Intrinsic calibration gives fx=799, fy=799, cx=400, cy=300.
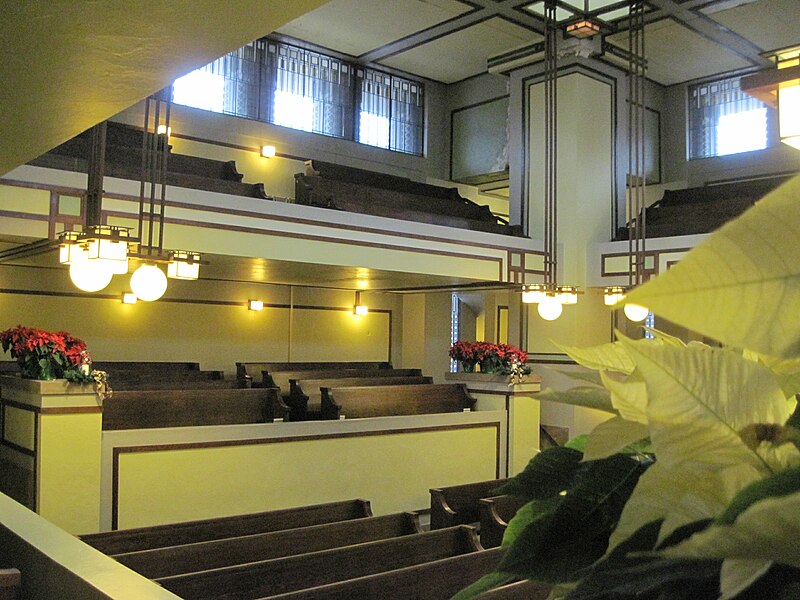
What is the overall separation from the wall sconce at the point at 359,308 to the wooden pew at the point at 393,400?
4232mm

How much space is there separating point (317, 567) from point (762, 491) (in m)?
3.07

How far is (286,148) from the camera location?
11383 mm

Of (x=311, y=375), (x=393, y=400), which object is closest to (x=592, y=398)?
(x=393, y=400)

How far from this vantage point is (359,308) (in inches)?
Answer: 492

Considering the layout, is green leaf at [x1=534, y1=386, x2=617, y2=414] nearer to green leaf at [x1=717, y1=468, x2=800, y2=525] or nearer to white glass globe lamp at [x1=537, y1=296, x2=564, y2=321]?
green leaf at [x1=717, y1=468, x2=800, y2=525]

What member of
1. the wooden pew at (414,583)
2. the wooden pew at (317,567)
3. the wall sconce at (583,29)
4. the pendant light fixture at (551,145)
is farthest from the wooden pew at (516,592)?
the wall sconce at (583,29)

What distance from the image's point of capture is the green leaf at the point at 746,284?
332 mm

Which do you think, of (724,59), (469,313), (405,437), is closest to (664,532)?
(405,437)

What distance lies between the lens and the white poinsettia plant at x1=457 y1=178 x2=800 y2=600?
339mm

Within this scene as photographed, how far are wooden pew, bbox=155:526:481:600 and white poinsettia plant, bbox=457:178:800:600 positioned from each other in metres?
2.59

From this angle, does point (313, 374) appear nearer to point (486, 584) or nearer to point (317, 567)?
point (317, 567)

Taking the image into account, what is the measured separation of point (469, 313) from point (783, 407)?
46.1 feet

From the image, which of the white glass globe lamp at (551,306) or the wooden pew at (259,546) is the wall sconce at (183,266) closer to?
the wooden pew at (259,546)

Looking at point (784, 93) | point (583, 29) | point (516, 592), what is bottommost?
point (516, 592)
